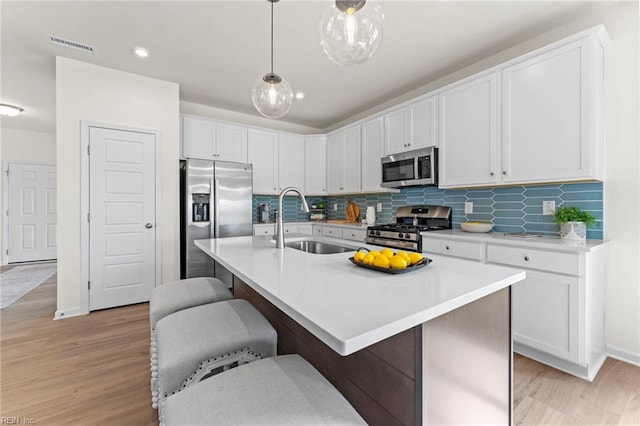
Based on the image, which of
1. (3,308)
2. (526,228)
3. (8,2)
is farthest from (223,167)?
(526,228)

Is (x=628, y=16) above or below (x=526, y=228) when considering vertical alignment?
above

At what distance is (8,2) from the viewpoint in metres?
2.14

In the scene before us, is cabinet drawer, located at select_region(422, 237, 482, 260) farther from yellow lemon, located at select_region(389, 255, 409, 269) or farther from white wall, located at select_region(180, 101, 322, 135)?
white wall, located at select_region(180, 101, 322, 135)

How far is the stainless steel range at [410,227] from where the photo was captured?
295cm

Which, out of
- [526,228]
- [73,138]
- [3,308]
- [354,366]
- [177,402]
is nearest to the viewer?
[177,402]

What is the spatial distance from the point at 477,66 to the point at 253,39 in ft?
7.60

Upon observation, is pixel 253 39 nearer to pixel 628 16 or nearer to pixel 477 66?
pixel 477 66

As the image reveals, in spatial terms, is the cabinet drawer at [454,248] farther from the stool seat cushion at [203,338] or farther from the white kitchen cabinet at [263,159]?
the white kitchen cabinet at [263,159]

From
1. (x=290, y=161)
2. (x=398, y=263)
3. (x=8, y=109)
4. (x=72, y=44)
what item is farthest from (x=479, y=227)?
(x=8, y=109)

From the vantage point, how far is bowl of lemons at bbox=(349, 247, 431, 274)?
118 centimetres

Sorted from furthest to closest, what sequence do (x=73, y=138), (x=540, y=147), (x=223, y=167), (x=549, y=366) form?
(x=223, y=167), (x=73, y=138), (x=540, y=147), (x=549, y=366)

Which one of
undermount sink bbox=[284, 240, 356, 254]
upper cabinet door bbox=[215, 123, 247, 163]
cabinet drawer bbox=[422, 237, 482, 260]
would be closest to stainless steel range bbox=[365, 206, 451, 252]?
cabinet drawer bbox=[422, 237, 482, 260]

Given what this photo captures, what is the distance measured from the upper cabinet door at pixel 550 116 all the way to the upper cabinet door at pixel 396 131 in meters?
1.10

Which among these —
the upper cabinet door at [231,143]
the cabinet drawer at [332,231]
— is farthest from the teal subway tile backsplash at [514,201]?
the upper cabinet door at [231,143]
